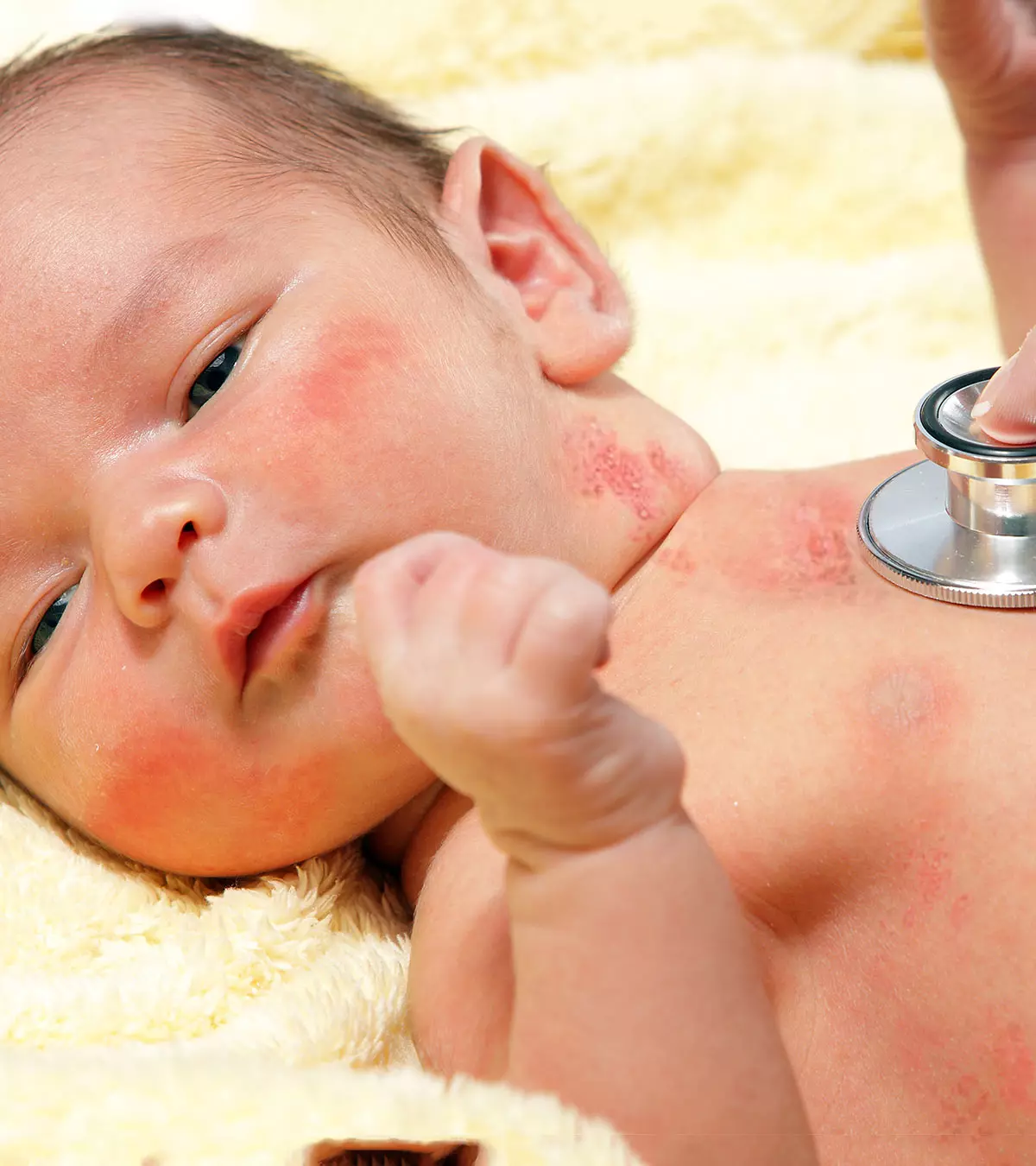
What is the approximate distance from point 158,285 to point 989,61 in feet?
2.77

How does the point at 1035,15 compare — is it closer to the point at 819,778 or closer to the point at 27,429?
the point at 819,778

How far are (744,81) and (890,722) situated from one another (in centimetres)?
121

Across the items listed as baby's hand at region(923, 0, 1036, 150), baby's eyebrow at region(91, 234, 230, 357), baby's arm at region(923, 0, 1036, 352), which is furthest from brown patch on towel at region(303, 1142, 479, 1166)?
baby's hand at region(923, 0, 1036, 150)

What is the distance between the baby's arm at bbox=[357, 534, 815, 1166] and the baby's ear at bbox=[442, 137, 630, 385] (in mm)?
462

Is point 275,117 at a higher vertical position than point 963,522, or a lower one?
higher

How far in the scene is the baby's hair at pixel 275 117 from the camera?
1.19 meters

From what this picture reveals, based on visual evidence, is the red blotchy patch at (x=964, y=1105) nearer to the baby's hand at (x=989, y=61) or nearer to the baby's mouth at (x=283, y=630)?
the baby's mouth at (x=283, y=630)

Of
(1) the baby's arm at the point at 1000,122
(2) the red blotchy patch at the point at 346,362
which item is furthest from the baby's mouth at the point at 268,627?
(1) the baby's arm at the point at 1000,122

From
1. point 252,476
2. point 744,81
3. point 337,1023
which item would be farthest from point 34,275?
point 744,81

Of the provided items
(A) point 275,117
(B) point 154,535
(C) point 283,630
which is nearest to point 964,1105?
(C) point 283,630

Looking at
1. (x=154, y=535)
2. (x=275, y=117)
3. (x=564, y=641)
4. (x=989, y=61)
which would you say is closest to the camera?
(x=564, y=641)

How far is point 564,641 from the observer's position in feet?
2.38

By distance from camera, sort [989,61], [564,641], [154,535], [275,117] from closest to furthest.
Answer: [564,641] < [154,535] < [275,117] < [989,61]

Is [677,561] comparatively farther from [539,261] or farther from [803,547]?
[539,261]
